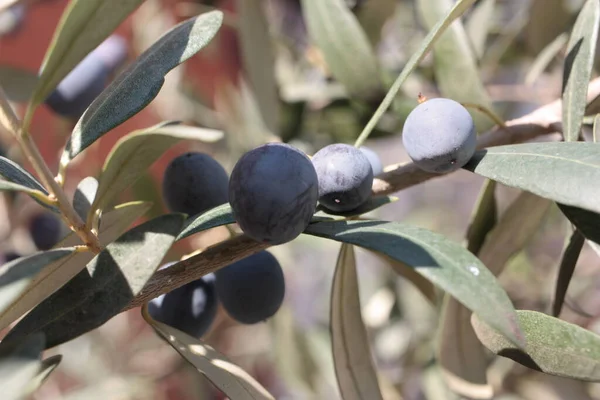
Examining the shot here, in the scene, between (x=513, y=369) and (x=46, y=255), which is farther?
(x=513, y=369)

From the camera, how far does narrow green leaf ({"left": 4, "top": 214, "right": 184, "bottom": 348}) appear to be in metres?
0.48

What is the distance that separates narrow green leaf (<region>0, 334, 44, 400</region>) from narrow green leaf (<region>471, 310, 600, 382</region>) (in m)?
0.39

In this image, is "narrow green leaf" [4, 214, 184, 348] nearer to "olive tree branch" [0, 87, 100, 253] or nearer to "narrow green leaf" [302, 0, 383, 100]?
"olive tree branch" [0, 87, 100, 253]

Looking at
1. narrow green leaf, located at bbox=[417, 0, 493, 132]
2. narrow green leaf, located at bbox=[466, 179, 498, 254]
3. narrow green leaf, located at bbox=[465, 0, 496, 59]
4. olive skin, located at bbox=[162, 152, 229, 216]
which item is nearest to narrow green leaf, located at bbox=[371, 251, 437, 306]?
narrow green leaf, located at bbox=[466, 179, 498, 254]

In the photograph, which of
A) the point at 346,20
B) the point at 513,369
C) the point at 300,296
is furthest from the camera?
the point at 300,296

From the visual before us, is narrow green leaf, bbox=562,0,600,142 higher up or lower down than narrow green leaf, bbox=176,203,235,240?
higher up

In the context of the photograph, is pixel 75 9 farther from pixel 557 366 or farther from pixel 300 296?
pixel 300 296

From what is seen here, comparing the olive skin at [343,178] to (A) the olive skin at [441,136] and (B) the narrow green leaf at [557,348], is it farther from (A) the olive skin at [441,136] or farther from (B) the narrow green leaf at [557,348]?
(B) the narrow green leaf at [557,348]

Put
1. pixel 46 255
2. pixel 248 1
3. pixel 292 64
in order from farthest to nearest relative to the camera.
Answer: pixel 292 64 < pixel 248 1 < pixel 46 255

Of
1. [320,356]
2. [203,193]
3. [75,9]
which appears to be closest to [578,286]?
[320,356]

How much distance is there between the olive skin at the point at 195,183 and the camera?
2.26 feet

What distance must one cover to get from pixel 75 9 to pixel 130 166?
15 cm

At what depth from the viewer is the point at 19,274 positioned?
434mm

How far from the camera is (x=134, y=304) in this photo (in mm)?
571
